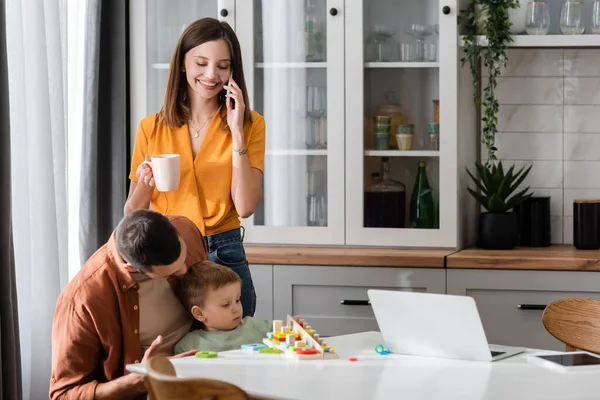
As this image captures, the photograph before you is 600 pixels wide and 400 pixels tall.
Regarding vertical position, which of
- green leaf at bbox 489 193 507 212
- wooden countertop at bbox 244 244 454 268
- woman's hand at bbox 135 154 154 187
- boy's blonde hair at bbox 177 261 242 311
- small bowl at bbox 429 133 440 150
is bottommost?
wooden countertop at bbox 244 244 454 268

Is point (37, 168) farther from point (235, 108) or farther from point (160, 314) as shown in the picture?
point (160, 314)

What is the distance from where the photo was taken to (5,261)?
2.64 meters

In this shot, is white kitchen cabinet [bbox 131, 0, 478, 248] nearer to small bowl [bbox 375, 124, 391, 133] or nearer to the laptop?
small bowl [bbox 375, 124, 391, 133]

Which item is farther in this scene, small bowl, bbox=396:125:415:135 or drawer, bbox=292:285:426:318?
small bowl, bbox=396:125:415:135

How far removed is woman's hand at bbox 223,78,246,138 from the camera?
2.82 metres

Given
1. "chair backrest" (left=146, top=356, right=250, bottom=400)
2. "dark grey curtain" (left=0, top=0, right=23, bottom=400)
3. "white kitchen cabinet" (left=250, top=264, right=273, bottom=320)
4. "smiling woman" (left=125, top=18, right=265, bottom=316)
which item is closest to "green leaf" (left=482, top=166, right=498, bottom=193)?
"white kitchen cabinet" (left=250, top=264, right=273, bottom=320)

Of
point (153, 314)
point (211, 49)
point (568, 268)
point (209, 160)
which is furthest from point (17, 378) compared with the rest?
point (568, 268)

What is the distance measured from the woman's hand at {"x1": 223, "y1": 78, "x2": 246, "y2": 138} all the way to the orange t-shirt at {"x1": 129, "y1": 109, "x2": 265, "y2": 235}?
0.07 meters

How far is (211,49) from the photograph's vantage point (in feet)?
9.27

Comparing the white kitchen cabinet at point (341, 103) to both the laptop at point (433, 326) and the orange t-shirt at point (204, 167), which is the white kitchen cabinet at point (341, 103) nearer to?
the orange t-shirt at point (204, 167)

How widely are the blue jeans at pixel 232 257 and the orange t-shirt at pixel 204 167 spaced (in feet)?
0.09

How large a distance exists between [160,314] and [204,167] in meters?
0.63

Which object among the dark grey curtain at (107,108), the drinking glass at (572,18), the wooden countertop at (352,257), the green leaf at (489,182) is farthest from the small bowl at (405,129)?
the dark grey curtain at (107,108)

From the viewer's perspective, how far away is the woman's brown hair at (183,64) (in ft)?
9.27
